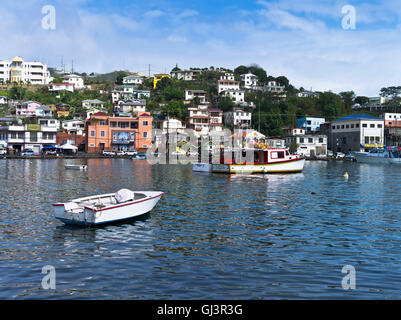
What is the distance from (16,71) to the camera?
14538cm

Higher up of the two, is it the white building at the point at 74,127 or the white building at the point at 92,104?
the white building at the point at 92,104

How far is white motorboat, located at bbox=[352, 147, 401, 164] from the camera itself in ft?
269

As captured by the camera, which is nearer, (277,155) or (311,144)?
(277,155)

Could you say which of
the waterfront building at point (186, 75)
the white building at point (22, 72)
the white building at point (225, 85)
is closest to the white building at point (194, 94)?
the white building at point (225, 85)

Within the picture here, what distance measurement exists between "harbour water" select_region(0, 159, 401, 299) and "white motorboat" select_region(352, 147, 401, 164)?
6110cm

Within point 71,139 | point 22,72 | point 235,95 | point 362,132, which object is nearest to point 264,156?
point 362,132

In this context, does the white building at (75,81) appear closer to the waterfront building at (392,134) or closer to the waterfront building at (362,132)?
the waterfront building at (362,132)

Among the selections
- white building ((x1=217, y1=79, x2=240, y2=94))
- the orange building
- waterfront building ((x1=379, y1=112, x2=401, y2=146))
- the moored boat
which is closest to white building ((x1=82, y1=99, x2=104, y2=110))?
the orange building

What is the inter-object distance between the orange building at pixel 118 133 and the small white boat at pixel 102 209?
7762 cm

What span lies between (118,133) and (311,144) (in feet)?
167

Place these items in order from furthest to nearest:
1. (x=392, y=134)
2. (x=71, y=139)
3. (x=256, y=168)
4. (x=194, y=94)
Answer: (x=194, y=94) < (x=392, y=134) < (x=71, y=139) < (x=256, y=168)

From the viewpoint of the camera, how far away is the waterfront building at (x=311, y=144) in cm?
10381

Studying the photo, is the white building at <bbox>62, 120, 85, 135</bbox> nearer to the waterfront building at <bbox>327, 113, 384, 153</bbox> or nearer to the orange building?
the orange building

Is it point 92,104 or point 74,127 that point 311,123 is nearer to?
point 92,104
